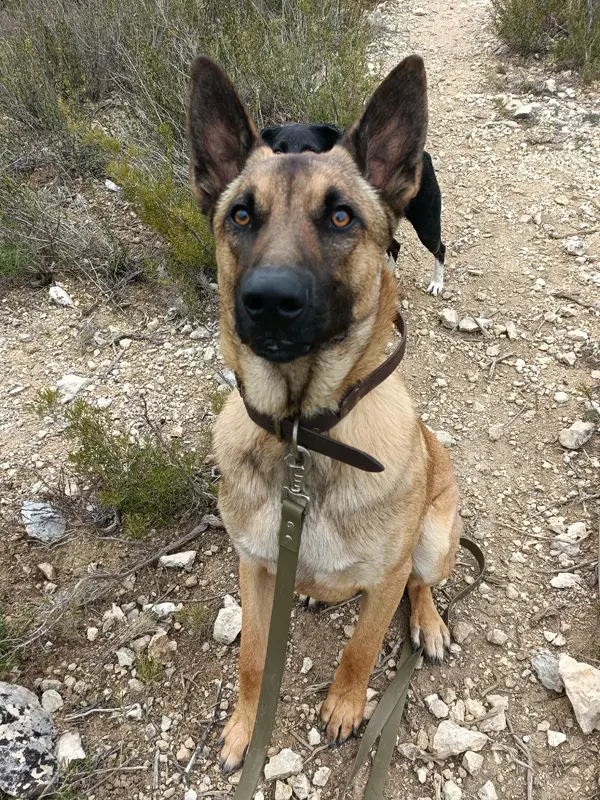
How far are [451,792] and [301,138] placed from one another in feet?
10.8

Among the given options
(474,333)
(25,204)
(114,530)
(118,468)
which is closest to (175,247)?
(25,204)

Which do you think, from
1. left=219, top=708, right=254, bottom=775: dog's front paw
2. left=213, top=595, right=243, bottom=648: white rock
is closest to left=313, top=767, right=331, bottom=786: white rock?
left=219, top=708, right=254, bottom=775: dog's front paw

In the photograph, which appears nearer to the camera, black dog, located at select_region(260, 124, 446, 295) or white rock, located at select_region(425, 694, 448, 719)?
white rock, located at select_region(425, 694, 448, 719)

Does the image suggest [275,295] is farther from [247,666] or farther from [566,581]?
[566,581]

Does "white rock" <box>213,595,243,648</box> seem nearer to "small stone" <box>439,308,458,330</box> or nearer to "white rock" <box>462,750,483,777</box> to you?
"white rock" <box>462,750,483,777</box>

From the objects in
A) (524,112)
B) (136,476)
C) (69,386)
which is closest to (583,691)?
(136,476)

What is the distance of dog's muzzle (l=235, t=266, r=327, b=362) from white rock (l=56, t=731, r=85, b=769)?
1.76 meters

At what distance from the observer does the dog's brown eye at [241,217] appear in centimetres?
191

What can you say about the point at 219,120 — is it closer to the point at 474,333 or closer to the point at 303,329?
the point at 303,329

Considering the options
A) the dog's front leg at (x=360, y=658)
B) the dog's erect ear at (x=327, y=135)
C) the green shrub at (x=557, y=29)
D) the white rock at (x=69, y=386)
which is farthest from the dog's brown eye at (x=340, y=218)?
the green shrub at (x=557, y=29)

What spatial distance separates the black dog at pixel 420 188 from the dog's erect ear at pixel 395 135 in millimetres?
666

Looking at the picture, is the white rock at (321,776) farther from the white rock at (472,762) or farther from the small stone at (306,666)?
the white rock at (472,762)

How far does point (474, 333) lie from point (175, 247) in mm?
2319

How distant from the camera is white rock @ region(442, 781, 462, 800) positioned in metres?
2.11
